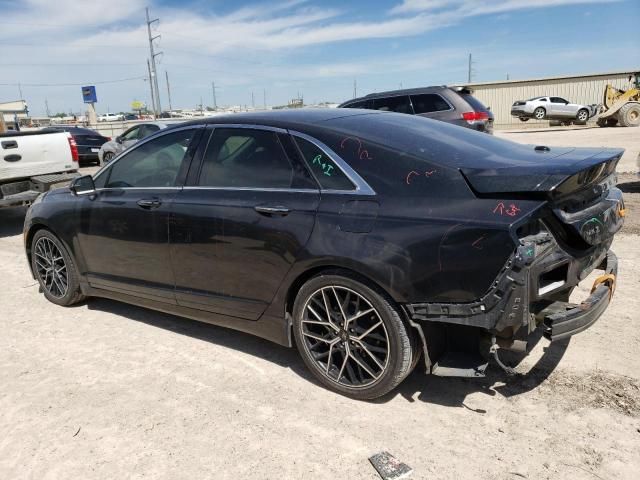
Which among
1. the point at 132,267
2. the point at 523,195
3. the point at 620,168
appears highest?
the point at 523,195

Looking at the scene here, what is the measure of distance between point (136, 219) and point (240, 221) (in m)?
1.10

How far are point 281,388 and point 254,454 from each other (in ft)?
2.25

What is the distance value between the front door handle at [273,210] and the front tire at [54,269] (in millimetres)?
2363

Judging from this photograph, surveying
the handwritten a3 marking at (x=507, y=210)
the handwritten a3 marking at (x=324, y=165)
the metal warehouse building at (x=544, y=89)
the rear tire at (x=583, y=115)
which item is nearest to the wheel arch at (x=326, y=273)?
the handwritten a3 marking at (x=324, y=165)

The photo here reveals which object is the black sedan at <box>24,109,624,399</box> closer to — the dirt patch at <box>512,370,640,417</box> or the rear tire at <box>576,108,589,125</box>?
the dirt patch at <box>512,370,640,417</box>

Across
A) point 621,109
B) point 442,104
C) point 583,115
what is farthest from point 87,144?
point 583,115

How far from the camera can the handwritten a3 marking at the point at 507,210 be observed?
2648 millimetres

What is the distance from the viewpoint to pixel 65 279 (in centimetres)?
509

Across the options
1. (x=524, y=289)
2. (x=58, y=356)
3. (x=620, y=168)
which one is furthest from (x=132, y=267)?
(x=620, y=168)

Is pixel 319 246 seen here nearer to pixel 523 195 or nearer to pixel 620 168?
pixel 523 195

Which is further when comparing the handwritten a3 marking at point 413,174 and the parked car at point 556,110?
the parked car at point 556,110

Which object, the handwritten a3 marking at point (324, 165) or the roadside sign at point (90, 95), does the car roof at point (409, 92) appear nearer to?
the handwritten a3 marking at point (324, 165)

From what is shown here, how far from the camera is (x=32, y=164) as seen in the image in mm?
8914

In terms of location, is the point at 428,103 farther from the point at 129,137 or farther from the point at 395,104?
the point at 129,137
